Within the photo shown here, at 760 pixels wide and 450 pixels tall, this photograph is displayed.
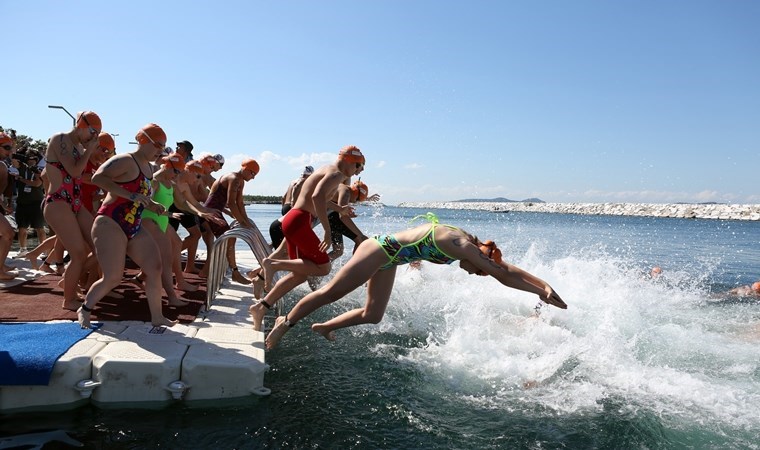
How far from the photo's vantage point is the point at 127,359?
393cm

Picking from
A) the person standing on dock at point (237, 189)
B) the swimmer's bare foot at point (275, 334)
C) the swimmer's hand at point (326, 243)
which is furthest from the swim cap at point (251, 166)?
the swimmer's bare foot at point (275, 334)

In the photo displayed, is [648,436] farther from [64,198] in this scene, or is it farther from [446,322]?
[64,198]

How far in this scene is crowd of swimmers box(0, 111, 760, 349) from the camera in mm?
4133

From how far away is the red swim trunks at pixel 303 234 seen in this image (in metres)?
5.41

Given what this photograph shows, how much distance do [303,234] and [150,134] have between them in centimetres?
186

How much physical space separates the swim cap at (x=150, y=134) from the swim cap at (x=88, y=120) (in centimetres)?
78

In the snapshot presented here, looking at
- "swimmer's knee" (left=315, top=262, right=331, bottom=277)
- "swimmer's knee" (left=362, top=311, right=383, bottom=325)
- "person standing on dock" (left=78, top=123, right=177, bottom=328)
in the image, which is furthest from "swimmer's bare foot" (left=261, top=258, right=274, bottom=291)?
"swimmer's knee" (left=362, top=311, right=383, bottom=325)

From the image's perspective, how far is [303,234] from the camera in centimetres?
541

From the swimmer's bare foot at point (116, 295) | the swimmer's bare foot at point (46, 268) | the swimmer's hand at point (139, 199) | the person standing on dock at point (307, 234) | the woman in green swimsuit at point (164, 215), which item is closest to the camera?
the swimmer's hand at point (139, 199)

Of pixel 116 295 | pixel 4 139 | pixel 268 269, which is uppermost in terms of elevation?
pixel 4 139

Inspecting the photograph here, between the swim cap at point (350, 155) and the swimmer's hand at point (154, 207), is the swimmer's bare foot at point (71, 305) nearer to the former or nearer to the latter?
the swimmer's hand at point (154, 207)

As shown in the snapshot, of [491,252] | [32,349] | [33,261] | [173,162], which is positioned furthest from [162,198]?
[491,252]

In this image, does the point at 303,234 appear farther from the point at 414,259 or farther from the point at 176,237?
the point at 176,237

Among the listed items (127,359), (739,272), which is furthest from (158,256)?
(739,272)
